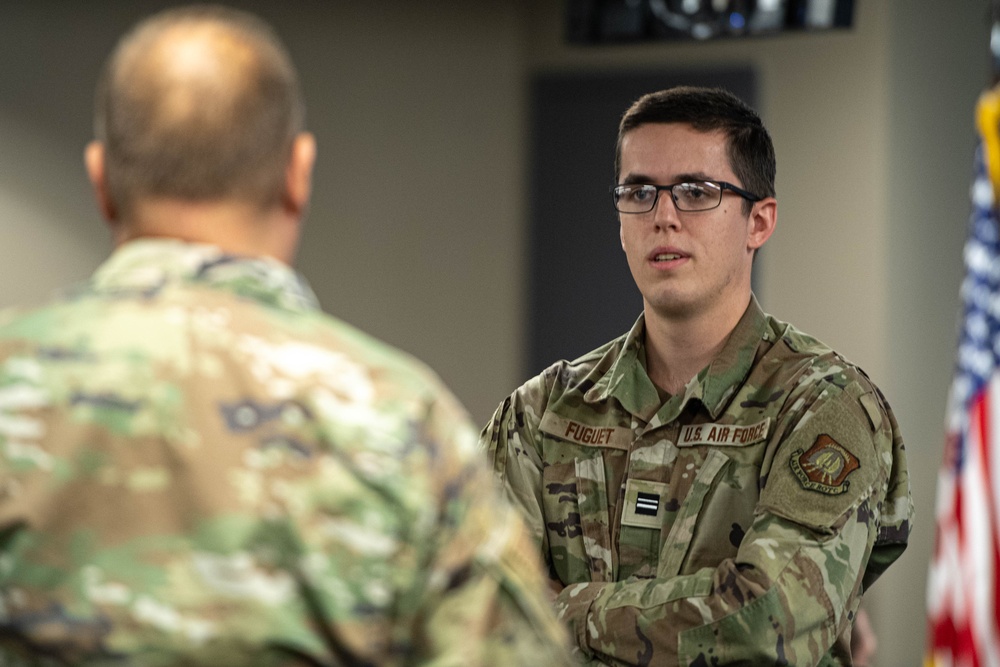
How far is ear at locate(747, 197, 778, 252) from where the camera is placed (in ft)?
6.98

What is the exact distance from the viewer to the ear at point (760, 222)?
6.98ft

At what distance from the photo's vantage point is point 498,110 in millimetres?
5535

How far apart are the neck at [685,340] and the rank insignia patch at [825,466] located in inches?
11.1

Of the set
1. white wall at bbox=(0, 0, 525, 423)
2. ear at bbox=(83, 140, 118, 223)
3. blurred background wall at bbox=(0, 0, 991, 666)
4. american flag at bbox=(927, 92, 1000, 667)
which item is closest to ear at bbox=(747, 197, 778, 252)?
american flag at bbox=(927, 92, 1000, 667)

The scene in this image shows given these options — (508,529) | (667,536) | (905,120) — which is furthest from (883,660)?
(508,529)

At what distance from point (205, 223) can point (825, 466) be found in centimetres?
113

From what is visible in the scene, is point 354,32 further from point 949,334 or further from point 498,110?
point 949,334

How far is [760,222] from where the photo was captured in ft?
7.04

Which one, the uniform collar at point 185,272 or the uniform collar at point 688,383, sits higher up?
the uniform collar at point 185,272

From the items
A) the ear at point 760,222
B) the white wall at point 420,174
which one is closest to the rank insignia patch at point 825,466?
the ear at point 760,222

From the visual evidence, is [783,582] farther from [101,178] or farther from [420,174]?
[420,174]

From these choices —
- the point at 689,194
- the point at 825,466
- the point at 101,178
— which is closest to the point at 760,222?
the point at 689,194

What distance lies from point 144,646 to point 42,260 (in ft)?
12.4

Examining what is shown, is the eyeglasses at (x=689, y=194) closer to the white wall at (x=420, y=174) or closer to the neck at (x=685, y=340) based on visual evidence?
the neck at (x=685, y=340)
